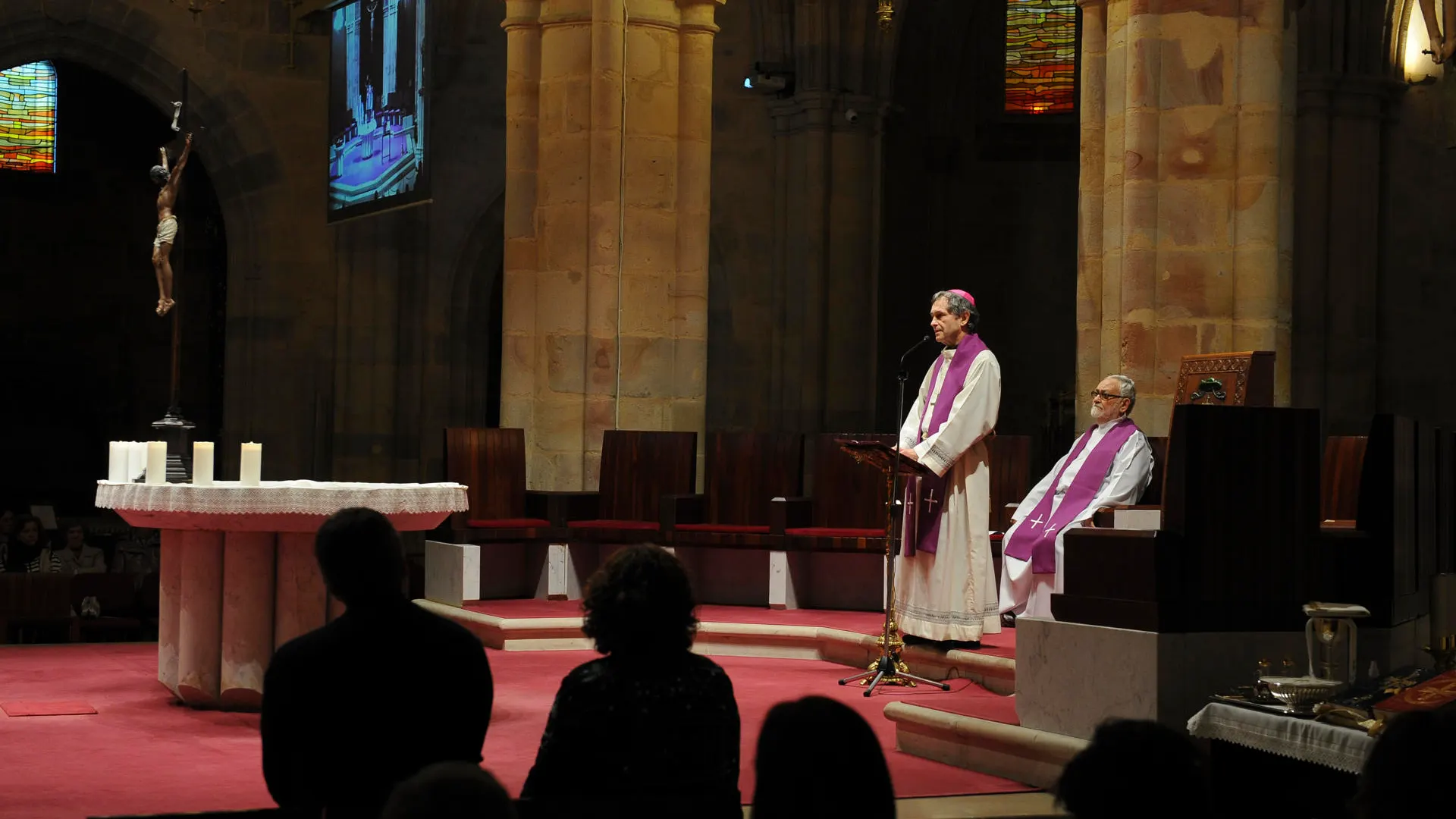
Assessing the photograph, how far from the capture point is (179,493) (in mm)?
6621

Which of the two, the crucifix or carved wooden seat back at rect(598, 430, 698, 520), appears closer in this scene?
the crucifix

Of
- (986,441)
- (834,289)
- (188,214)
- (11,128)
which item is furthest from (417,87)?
(11,128)

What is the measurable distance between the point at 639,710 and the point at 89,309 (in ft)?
64.5

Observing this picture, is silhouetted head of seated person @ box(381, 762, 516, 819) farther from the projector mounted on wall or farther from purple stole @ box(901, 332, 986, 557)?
the projector mounted on wall

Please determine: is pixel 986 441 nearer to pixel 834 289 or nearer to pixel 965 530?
pixel 965 530

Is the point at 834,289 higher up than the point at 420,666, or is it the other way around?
the point at 834,289

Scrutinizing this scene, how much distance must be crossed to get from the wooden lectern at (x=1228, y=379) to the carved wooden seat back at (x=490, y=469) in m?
4.55

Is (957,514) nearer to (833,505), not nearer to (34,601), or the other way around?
(833,505)

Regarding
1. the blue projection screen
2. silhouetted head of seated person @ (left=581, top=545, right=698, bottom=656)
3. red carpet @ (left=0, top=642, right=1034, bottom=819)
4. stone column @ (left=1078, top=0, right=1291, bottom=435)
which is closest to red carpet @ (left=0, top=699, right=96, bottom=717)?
red carpet @ (left=0, top=642, right=1034, bottom=819)

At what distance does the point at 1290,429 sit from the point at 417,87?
344 inches

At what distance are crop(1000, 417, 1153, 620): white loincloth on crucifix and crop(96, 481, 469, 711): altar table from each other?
2.60m

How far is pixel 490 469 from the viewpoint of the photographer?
10523 millimetres

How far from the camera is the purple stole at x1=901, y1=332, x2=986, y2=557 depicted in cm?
A: 783

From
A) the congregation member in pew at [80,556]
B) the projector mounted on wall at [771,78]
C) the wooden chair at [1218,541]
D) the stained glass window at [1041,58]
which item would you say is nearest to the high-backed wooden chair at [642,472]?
the congregation member in pew at [80,556]
